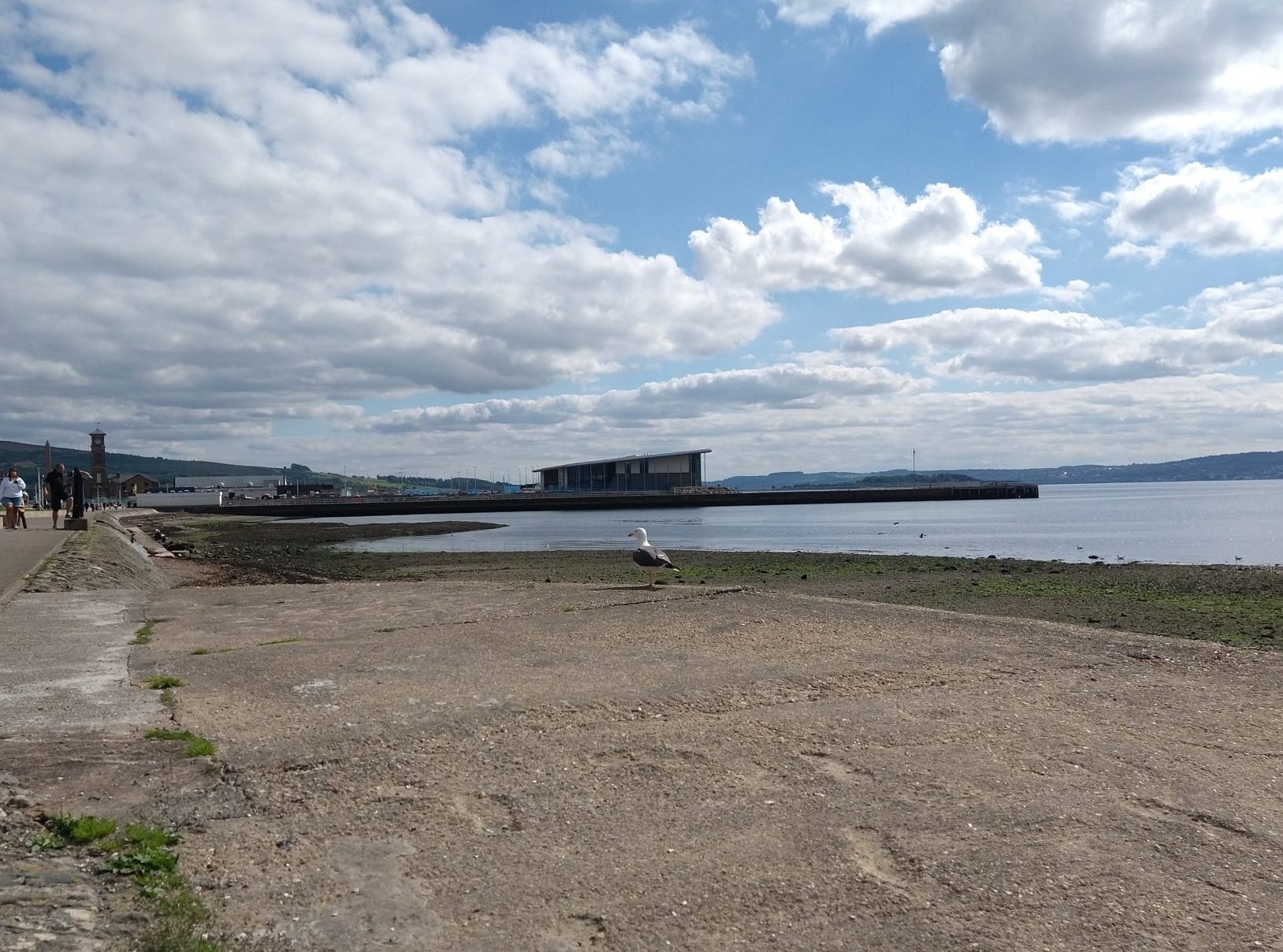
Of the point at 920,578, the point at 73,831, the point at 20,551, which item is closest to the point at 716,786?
the point at 73,831

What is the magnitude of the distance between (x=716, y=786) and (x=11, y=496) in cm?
3170

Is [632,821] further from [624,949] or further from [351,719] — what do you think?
[351,719]

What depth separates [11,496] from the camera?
102 feet

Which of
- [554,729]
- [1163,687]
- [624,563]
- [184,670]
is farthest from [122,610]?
[624,563]

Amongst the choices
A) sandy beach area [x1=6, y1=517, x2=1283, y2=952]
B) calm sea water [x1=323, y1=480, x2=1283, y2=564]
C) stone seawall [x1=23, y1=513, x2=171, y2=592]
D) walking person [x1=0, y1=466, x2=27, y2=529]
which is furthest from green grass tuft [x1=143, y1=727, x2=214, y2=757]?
calm sea water [x1=323, y1=480, x2=1283, y2=564]

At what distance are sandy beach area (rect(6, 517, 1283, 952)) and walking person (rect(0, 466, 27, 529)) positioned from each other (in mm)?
21929

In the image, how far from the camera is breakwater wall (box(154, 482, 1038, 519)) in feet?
412

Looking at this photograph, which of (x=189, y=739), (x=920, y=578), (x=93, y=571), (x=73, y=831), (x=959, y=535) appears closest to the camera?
(x=73, y=831)

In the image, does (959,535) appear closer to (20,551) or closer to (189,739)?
(20,551)

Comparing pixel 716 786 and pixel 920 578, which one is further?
pixel 920 578

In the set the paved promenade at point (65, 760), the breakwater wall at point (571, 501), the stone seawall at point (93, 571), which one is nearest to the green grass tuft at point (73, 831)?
the paved promenade at point (65, 760)

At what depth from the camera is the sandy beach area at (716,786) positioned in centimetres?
494

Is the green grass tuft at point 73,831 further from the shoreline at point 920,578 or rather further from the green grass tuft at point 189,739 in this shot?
the shoreline at point 920,578

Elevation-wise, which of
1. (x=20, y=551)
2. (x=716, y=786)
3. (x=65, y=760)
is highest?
(x=20, y=551)
